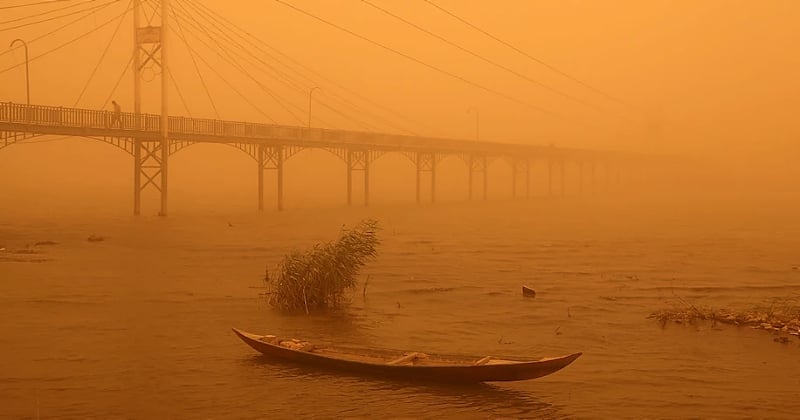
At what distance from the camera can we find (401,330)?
20344 mm

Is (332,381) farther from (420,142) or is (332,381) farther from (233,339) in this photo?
(420,142)

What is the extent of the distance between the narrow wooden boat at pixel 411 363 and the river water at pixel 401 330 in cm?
28

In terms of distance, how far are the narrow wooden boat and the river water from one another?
28 centimetres

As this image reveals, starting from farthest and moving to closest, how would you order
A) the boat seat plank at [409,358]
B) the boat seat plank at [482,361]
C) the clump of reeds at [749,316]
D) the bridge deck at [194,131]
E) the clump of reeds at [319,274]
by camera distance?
1. the bridge deck at [194,131]
2. the clump of reeds at [319,274]
3. the clump of reeds at [749,316]
4. the boat seat plank at [409,358]
5. the boat seat plank at [482,361]

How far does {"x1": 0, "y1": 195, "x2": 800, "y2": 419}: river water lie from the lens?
14.1 m

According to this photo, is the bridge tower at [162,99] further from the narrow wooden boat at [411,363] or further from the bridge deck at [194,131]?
the narrow wooden boat at [411,363]

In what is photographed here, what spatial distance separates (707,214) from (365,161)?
3547 centimetres

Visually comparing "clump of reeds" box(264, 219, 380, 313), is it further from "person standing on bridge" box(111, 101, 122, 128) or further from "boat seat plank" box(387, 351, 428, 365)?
"person standing on bridge" box(111, 101, 122, 128)

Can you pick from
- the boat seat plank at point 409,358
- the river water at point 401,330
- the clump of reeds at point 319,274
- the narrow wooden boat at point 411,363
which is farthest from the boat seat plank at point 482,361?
the clump of reeds at point 319,274

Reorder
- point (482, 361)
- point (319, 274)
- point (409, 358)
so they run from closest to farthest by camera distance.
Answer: point (482, 361) → point (409, 358) → point (319, 274)

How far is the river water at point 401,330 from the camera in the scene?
14.1 meters

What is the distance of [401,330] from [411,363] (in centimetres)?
581

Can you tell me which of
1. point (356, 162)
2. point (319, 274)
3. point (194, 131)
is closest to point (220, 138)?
point (194, 131)

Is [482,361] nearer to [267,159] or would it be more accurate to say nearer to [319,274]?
[319,274]
